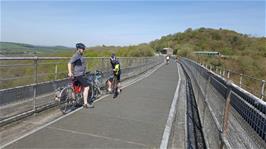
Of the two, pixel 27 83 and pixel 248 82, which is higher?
pixel 27 83

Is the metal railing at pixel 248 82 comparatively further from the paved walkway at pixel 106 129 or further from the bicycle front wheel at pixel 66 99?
the bicycle front wheel at pixel 66 99

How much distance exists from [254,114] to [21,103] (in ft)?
20.2

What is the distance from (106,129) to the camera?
742 cm

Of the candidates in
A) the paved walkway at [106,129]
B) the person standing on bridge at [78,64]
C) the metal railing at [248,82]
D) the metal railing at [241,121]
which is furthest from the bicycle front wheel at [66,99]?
the metal railing at [248,82]

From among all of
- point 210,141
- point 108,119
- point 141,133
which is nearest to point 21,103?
point 108,119

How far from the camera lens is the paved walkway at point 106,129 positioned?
20.4ft

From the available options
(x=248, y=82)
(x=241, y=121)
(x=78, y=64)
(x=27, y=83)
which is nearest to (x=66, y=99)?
(x=78, y=64)

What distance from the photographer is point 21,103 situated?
7844mm

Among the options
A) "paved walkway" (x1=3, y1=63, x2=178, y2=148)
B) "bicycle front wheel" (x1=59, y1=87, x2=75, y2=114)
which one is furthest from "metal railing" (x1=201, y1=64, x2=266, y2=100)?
"bicycle front wheel" (x1=59, y1=87, x2=75, y2=114)

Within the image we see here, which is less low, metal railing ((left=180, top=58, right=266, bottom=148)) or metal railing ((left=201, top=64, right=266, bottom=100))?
metal railing ((left=180, top=58, right=266, bottom=148))

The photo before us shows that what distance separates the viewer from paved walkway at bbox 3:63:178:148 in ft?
20.4

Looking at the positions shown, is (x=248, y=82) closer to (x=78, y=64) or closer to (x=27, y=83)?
(x=78, y=64)

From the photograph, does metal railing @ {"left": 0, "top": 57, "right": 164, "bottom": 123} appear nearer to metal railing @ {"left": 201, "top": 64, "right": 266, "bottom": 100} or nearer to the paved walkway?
the paved walkway

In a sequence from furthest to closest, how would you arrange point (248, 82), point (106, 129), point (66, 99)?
point (248, 82) < point (66, 99) < point (106, 129)
